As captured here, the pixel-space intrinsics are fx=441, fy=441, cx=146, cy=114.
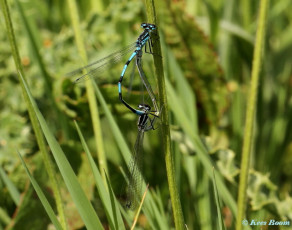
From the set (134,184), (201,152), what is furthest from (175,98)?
(134,184)

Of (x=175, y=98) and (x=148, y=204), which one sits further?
(x=175, y=98)

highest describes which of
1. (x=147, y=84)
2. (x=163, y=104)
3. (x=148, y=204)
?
(x=163, y=104)

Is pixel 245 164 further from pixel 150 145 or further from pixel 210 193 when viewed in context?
pixel 150 145

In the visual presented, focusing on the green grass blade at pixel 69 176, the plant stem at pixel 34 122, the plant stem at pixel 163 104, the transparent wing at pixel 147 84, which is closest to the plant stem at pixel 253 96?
the plant stem at pixel 163 104

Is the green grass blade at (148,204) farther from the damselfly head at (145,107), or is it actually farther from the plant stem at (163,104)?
the plant stem at (163,104)

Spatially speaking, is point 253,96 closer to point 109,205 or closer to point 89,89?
point 109,205

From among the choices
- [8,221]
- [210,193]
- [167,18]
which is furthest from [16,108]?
[210,193]

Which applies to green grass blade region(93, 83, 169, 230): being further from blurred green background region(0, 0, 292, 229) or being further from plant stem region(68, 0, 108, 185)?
blurred green background region(0, 0, 292, 229)

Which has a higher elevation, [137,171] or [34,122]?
[34,122]
